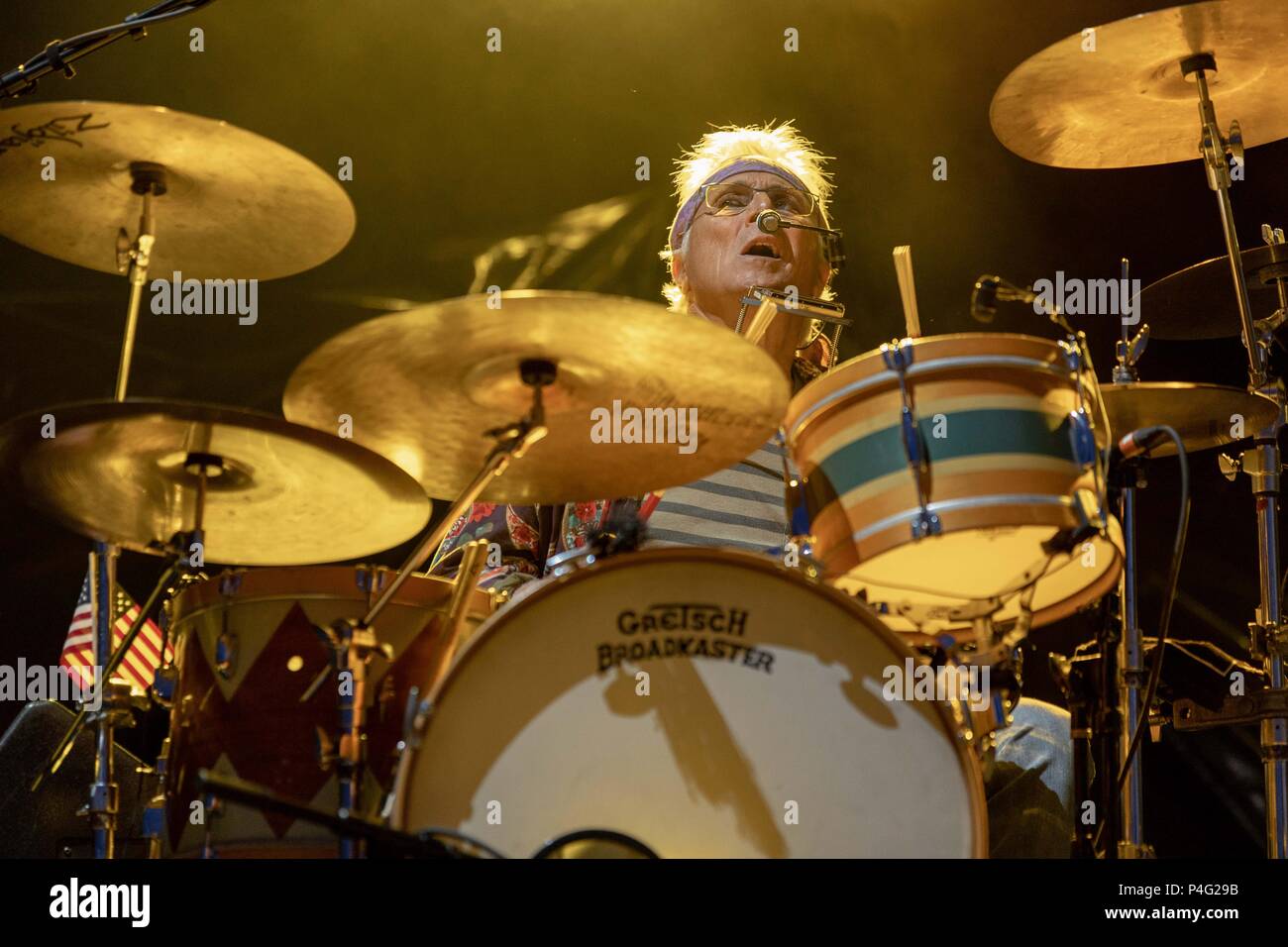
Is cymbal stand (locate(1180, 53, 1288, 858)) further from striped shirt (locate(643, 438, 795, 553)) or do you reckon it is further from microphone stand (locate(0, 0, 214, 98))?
microphone stand (locate(0, 0, 214, 98))

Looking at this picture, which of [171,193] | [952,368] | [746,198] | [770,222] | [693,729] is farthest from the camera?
[746,198]

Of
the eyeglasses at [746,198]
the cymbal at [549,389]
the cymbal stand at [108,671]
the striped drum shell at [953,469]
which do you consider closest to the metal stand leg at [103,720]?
the cymbal stand at [108,671]

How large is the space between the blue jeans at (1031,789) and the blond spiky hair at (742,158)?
A: 4.17ft

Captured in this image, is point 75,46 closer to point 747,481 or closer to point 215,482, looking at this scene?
point 215,482

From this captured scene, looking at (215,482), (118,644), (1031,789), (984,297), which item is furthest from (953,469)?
(118,644)

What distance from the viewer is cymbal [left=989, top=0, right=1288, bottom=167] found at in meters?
2.69

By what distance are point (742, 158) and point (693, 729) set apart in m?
2.06

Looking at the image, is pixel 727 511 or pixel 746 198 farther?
pixel 746 198

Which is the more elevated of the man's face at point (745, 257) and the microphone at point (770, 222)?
the man's face at point (745, 257)

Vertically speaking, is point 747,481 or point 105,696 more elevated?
point 747,481

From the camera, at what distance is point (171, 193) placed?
2615 mm

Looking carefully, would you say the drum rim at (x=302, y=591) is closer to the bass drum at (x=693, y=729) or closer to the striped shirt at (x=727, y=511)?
the bass drum at (x=693, y=729)

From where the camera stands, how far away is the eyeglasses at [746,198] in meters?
3.51
